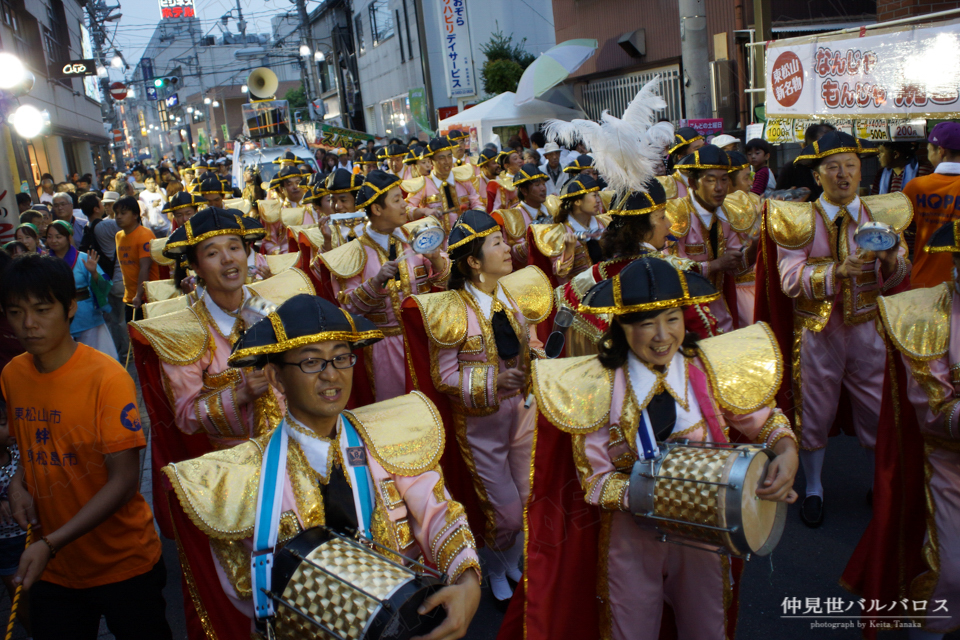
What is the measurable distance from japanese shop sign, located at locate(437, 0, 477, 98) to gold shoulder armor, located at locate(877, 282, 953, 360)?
22.9 metres

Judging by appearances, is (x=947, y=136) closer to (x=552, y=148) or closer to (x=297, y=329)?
(x=297, y=329)

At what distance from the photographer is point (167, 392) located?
346 centimetres

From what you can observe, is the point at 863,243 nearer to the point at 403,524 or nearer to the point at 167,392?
the point at 403,524

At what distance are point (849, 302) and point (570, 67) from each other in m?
13.0

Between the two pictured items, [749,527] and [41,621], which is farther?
[41,621]

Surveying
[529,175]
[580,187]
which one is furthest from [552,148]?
[580,187]

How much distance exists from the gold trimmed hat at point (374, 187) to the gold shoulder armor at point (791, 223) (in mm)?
2542

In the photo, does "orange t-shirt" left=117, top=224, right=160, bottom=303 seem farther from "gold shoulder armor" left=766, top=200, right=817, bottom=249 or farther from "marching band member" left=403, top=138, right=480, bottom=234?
"gold shoulder armor" left=766, top=200, right=817, bottom=249

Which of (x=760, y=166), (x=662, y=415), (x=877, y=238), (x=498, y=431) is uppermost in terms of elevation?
(x=760, y=166)

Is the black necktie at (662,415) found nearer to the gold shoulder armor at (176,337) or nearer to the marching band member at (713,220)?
the gold shoulder armor at (176,337)

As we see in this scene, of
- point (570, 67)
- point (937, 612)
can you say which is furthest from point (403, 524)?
point (570, 67)

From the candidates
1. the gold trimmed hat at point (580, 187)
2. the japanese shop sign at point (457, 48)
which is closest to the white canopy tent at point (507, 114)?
the japanese shop sign at point (457, 48)

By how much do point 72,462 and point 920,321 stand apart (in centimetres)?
324

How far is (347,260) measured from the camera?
5.51 metres
